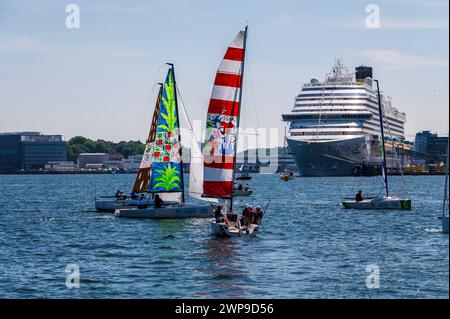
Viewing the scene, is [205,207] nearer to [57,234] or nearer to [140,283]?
[57,234]

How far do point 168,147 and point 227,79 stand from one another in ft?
57.3

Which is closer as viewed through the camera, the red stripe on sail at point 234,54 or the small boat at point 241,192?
the red stripe on sail at point 234,54

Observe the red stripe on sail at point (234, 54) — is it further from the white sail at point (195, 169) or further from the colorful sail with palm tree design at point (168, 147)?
the colorful sail with palm tree design at point (168, 147)

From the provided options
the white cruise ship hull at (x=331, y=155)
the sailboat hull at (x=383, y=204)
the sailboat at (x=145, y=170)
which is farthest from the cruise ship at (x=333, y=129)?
the sailboat at (x=145, y=170)

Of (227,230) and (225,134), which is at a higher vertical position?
(225,134)

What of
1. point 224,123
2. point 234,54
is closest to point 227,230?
point 224,123

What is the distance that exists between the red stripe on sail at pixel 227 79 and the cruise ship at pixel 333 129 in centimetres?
12456

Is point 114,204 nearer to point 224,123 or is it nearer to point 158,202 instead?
point 158,202

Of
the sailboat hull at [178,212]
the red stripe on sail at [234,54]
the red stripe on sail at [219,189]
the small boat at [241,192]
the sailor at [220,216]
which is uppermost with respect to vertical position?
the red stripe on sail at [234,54]

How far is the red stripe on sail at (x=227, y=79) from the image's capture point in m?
46.6

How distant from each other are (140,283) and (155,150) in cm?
3292

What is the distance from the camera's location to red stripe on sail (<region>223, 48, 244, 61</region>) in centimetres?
4662

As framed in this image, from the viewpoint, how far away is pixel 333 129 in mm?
173250
